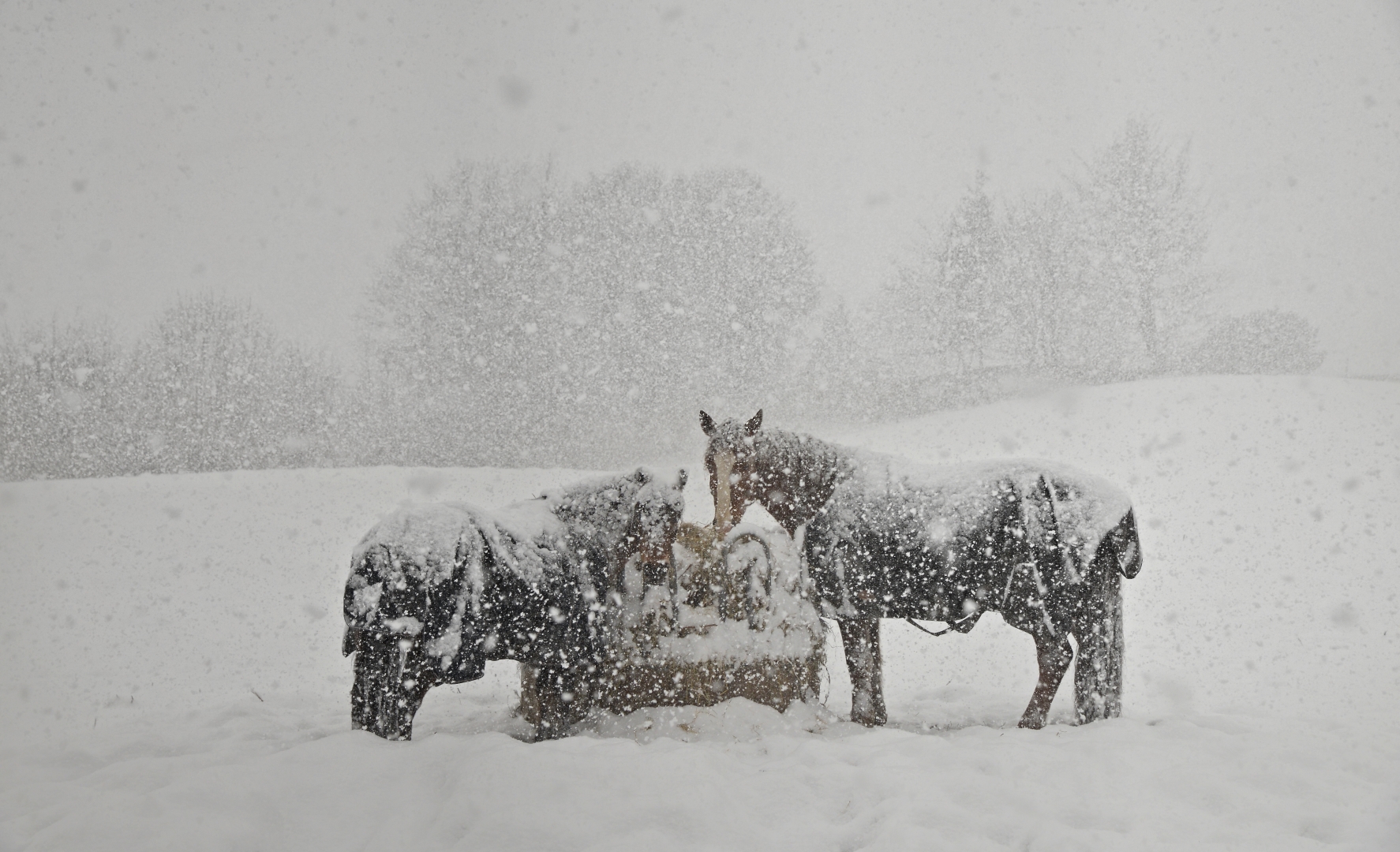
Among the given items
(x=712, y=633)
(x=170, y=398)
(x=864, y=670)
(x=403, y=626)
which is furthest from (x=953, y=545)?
(x=170, y=398)

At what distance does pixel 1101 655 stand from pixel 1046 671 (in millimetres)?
235

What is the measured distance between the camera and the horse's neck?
9.91 ft

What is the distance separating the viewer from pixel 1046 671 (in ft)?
9.62

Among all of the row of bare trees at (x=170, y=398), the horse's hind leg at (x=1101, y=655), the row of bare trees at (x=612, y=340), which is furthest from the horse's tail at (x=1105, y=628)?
the row of bare trees at (x=170, y=398)

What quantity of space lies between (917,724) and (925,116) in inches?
234

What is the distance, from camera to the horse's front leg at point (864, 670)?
9.94ft

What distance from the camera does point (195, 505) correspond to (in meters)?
7.75

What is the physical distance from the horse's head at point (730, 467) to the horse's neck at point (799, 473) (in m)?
0.08

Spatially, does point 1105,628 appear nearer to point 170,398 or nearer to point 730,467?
point 730,467

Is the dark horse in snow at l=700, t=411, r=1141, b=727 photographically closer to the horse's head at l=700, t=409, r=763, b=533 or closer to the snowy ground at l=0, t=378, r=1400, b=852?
the horse's head at l=700, t=409, r=763, b=533

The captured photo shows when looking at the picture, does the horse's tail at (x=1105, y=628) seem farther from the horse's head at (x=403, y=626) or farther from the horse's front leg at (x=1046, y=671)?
the horse's head at (x=403, y=626)

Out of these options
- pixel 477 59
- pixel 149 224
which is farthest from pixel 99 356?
pixel 477 59

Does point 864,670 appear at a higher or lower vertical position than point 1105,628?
lower

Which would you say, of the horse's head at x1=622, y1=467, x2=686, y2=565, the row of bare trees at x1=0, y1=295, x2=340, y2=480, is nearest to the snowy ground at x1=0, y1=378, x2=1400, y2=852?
the row of bare trees at x1=0, y1=295, x2=340, y2=480
